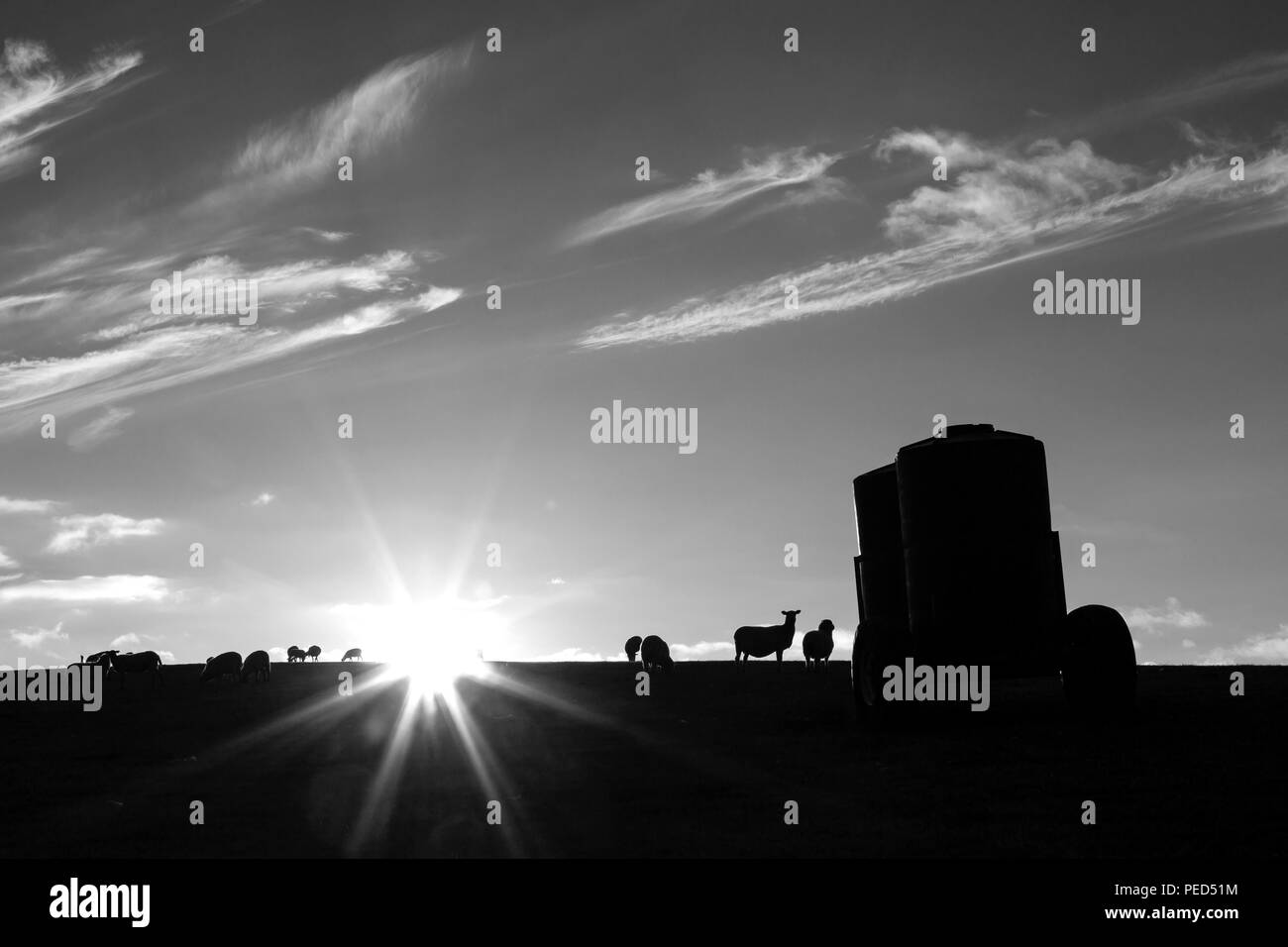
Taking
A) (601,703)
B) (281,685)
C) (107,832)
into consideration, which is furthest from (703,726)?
(281,685)

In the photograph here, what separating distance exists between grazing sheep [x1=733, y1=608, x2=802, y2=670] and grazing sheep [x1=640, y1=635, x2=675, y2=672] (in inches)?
109

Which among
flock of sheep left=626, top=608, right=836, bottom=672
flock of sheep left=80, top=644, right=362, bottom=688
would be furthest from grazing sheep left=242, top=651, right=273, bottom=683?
flock of sheep left=626, top=608, right=836, bottom=672

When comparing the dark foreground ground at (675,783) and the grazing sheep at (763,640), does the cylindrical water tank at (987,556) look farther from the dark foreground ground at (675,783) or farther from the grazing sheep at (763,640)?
the grazing sheep at (763,640)

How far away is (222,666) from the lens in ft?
161

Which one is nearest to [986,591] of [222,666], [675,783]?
[675,783]

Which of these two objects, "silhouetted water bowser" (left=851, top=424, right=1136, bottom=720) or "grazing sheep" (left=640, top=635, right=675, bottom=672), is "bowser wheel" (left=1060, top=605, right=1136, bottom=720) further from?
"grazing sheep" (left=640, top=635, right=675, bottom=672)

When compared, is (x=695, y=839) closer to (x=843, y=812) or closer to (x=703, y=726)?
(x=843, y=812)

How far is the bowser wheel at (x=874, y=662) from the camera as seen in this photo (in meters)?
22.5

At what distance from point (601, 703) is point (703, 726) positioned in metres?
7.28

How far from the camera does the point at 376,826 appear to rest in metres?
14.8

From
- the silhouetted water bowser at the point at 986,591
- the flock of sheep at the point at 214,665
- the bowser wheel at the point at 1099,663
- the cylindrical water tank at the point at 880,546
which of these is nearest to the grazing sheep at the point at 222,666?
the flock of sheep at the point at 214,665
